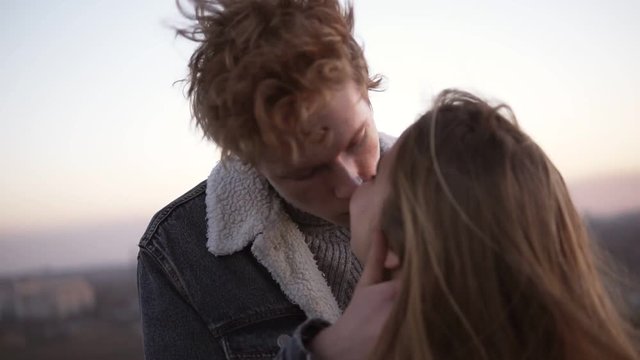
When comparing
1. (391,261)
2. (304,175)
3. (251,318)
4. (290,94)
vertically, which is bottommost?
(251,318)

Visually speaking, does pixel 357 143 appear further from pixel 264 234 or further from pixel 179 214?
pixel 179 214

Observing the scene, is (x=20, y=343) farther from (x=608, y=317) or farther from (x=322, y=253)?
(x=608, y=317)

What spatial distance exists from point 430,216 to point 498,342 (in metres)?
0.15

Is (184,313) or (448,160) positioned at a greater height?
(448,160)

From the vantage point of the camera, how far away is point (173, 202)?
4.37 feet

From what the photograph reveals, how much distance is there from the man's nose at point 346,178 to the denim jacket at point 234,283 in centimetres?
20

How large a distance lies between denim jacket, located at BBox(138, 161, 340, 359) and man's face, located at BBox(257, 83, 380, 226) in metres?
0.12

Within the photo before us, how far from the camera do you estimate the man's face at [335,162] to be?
1020mm

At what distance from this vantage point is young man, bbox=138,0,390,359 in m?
1.01

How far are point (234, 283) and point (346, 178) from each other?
1.03 feet

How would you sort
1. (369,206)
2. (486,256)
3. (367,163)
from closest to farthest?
(486,256), (369,206), (367,163)

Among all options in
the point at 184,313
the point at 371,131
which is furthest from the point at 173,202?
the point at 371,131

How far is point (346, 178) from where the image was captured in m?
1.04

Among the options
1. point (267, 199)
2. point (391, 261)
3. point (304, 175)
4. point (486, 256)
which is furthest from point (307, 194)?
point (486, 256)
